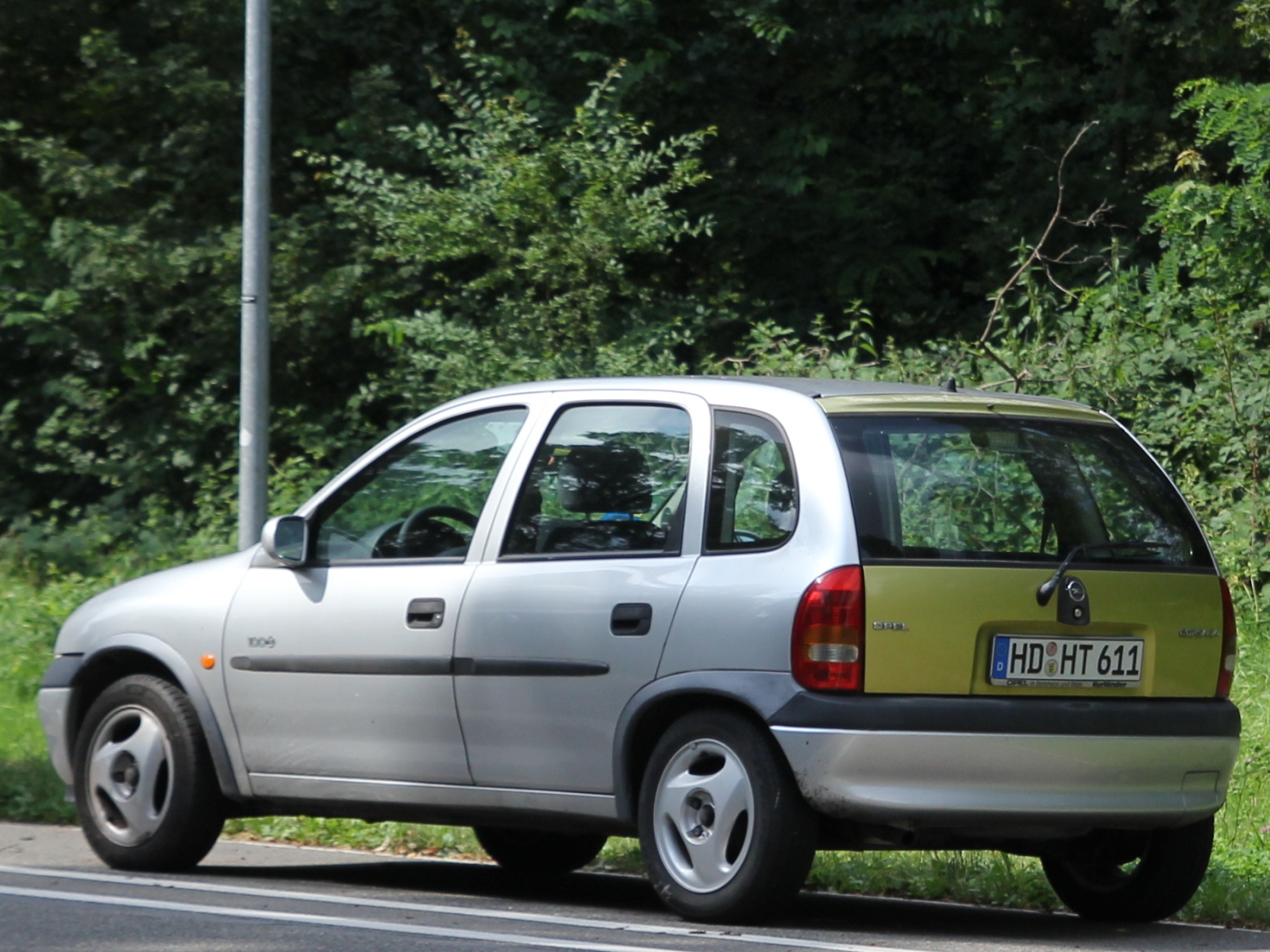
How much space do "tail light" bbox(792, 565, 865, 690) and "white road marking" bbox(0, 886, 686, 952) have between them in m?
0.87

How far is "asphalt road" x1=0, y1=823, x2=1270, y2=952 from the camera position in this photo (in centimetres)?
562

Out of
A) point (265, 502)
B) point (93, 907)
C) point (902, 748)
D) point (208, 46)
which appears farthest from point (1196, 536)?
point (208, 46)

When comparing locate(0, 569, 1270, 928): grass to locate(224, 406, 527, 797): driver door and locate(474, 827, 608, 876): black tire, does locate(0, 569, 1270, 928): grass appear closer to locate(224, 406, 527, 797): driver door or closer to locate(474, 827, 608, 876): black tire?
locate(474, 827, 608, 876): black tire

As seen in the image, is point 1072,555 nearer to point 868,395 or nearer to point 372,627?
point 868,395

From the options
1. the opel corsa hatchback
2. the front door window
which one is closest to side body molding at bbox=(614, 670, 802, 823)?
the opel corsa hatchback

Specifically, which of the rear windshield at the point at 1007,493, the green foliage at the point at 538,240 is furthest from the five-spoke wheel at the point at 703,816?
the green foliage at the point at 538,240

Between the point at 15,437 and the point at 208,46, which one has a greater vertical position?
the point at 208,46

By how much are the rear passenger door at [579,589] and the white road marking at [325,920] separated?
0.61 m

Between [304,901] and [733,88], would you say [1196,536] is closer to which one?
[304,901]

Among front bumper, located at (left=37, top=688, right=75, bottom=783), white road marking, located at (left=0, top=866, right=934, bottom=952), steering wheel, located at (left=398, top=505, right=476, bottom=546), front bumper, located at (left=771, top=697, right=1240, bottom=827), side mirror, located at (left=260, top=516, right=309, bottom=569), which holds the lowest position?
white road marking, located at (left=0, top=866, right=934, bottom=952)

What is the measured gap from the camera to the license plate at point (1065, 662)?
18.9ft

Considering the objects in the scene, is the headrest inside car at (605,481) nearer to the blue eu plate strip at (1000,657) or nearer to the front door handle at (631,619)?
the front door handle at (631,619)

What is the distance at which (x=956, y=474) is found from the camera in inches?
235

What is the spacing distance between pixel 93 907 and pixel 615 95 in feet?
37.2
